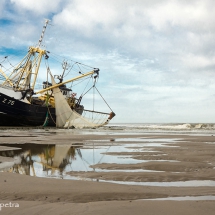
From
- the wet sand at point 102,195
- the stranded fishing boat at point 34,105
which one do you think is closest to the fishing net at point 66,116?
the stranded fishing boat at point 34,105

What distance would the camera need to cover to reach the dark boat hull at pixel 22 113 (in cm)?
3672

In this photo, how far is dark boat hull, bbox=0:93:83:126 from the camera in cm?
3672

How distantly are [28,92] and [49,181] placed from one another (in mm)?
38609

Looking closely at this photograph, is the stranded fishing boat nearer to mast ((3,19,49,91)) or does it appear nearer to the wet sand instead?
mast ((3,19,49,91))

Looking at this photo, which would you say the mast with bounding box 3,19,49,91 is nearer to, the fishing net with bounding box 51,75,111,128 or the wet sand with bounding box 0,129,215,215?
the fishing net with bounding box 51,75,111,128

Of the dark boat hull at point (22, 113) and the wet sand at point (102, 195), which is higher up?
the dark boat hull at point (22, 113)

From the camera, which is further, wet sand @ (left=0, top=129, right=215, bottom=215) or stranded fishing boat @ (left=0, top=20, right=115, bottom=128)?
stranded fishing boat @ (left=0, top=20, right=115, bottom=128)

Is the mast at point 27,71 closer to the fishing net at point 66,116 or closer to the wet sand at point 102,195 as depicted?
the fishing net at point 66,116

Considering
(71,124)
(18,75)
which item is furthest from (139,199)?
(18,75)

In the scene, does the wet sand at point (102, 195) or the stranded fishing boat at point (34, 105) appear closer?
the wet sand at point (102, 195)

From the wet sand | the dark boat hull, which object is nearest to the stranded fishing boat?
the dark boat hull

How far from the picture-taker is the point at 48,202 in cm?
369

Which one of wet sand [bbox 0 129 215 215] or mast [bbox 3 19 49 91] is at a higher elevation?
mast [bbox 3 19 49 91]

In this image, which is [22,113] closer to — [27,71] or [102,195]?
[27,71]
